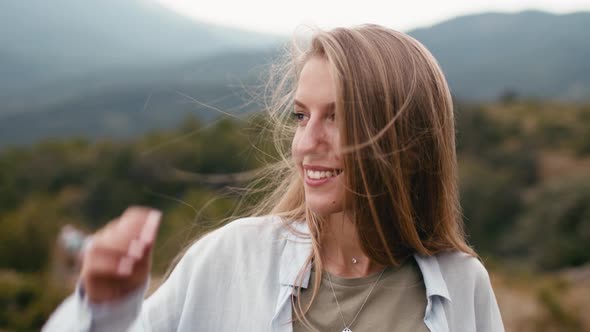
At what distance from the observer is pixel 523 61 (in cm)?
6016

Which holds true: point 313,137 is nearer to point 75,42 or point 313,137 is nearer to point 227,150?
point 227,150

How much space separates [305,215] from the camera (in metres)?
1.70

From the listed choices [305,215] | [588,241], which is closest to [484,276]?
[305,215]

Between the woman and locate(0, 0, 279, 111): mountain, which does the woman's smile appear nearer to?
the woman

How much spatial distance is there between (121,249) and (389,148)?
0.80 metres

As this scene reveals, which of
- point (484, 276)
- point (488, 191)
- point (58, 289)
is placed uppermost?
point (484, 276)

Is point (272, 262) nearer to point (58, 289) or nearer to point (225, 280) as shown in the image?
point (225, 280)

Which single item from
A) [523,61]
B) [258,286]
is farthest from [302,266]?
[523,61]

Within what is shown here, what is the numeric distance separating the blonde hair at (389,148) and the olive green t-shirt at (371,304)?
0.03 m

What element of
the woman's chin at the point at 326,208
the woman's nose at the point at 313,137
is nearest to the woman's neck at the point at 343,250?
the woman's chin at the point at 326,208

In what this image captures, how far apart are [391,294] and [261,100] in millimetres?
722

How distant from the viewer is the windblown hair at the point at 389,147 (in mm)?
1476

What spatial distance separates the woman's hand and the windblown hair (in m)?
0.62

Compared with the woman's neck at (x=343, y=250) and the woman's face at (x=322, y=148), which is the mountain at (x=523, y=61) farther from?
the woman's face at (x=322, y=148)
